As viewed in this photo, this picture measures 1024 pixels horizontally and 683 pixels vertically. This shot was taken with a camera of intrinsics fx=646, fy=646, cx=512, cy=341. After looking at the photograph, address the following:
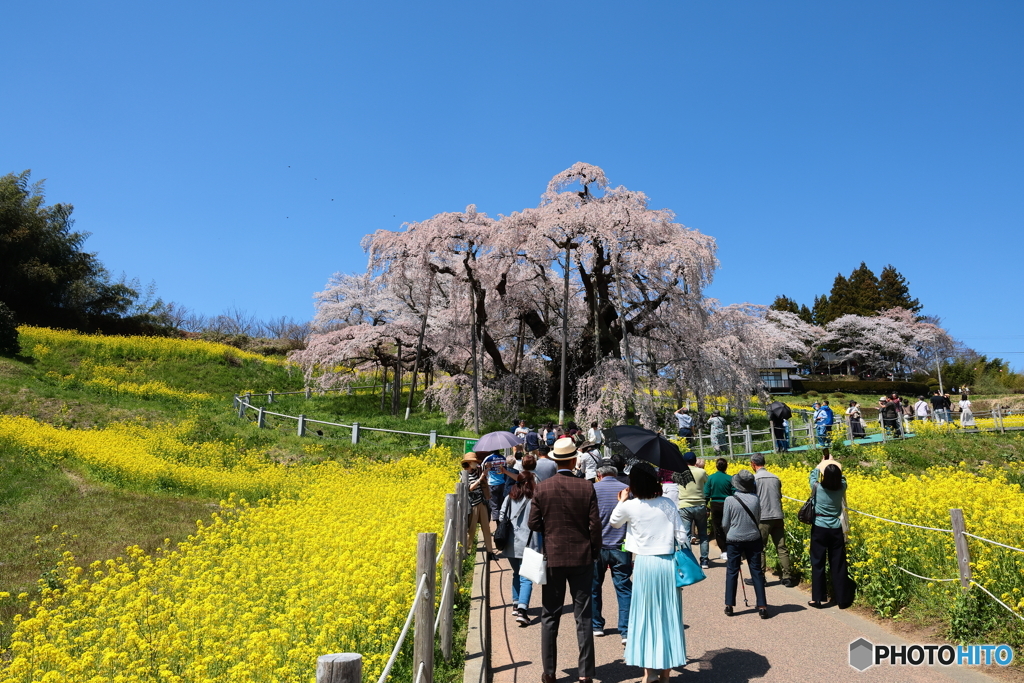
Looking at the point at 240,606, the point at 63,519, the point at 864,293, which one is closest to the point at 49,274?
the point at 63,519

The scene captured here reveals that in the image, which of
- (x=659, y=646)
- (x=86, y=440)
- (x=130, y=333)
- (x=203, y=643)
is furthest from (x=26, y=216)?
(x=659, y=646)

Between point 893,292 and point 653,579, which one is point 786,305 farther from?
point 653,579

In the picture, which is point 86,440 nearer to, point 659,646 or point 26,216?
point 659,646

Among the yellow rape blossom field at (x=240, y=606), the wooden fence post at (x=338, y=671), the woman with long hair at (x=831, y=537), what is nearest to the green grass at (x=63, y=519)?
the yellow rape blossom field at (x=240, y=606)

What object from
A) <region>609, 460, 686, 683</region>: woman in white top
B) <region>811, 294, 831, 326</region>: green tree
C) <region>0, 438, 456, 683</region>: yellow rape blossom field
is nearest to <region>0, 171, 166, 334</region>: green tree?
<region>0, 438, 456, 683</region>: yellow rape blossom field

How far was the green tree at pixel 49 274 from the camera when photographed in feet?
122

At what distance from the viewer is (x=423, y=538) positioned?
4707 millimetres

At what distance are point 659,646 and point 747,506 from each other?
2.82m

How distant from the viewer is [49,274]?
1487 inches

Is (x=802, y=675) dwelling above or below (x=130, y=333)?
below

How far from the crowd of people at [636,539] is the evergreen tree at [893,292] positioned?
65.0 metres

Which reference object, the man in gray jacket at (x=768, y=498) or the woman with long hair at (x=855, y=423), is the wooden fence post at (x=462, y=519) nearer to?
the man in gray jacket at (x=768, y=498)

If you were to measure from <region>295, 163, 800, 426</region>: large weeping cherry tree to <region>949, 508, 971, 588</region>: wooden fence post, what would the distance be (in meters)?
16.3

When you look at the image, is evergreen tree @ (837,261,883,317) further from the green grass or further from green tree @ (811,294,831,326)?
the green grass
